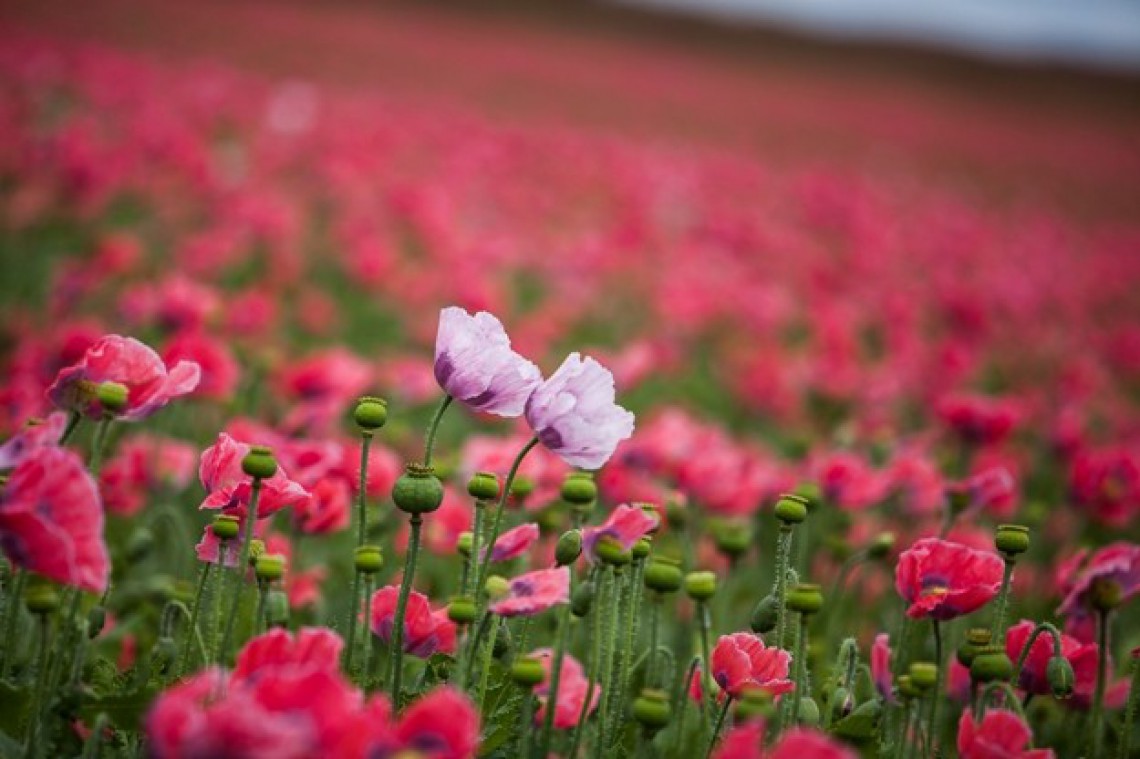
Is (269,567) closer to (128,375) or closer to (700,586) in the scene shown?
(128,375)

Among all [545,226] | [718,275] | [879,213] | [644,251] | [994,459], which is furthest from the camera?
[879,213]

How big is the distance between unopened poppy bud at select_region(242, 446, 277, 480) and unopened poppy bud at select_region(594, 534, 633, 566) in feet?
1.30

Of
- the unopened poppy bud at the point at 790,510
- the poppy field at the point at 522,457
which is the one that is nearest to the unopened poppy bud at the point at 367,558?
the poppy field at the point at 522,457

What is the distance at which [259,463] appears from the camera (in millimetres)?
1210

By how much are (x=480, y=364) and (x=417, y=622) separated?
354 mm

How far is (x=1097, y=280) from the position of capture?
6.75 meters

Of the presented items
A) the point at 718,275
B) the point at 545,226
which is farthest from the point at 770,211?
the point at 718,275

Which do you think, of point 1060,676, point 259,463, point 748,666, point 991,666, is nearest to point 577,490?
point 748,666

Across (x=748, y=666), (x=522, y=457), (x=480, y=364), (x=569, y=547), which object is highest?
(x=480, y=364)

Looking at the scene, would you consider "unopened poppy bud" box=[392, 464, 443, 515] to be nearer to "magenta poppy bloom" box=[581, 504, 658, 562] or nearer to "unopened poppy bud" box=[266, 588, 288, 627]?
"magenta poppy bloom" box=[581, 504, 658, 562]

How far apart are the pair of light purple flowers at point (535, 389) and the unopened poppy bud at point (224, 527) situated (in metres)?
0.31

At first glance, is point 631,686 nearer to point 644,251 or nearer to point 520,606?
point 520,606

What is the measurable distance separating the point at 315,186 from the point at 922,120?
17036 mm

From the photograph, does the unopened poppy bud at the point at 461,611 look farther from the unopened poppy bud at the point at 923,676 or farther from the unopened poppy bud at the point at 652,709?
the unopened poppy bud at the point at 923,676
